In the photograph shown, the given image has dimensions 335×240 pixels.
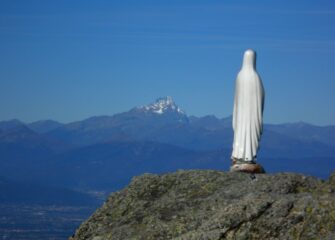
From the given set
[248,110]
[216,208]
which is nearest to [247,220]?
[216,208]

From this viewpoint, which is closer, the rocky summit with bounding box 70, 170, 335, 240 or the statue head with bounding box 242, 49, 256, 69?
the rocky summit with bounding box 70, 170, 335, 240

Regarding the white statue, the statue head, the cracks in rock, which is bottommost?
the cracks in rock

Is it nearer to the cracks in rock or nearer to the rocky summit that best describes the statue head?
the rocky summit

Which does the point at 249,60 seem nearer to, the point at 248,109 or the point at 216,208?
the point at 248,109

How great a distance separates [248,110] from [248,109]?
0.04 metres

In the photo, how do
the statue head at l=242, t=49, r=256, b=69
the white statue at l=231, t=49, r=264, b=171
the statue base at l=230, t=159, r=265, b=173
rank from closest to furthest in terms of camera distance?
the statue base at l=230, t=159, r=265, b=173 < the white statue at l=231, t=49, r=264, b=171 < the statue head at l=242, t=49, r=256, b=69

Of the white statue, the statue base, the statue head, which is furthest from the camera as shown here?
the statue head

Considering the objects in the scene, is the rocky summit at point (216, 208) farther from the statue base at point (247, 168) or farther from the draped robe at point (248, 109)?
the draped robe at point (248, 109)

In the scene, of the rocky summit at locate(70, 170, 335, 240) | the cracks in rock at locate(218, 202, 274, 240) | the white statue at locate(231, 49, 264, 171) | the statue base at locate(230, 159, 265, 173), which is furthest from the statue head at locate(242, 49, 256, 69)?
the cracks in rock at locate(218, 202, 274, 240)

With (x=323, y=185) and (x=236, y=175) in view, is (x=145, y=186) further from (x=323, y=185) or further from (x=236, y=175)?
(x=323, y=185)

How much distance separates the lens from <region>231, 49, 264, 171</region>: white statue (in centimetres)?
2594

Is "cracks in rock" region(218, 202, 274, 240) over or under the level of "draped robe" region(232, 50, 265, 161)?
under

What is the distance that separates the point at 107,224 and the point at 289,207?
5.33 m

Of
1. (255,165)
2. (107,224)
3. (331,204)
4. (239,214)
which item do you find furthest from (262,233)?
(255,165)
